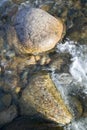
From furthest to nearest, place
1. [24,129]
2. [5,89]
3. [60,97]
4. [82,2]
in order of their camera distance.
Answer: [82,2], [5,89], [60,97], [24,129]

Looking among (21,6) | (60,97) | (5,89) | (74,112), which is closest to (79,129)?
(74,112)

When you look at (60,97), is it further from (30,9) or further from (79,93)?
(30,9)

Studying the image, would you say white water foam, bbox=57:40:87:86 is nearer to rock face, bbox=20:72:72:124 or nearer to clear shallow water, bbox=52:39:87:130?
clear shallow water, bbox=52:39:87:130

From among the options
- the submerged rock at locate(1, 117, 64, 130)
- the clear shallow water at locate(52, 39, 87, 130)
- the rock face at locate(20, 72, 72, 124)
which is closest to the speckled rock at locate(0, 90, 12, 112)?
the rock face at locate(20, 72, 72, 124)

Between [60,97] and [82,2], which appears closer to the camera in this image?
[60,97]

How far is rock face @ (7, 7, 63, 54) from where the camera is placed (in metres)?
6.21

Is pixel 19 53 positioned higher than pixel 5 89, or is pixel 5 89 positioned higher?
pixel 19 53

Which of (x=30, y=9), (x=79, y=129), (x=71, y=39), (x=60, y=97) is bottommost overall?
(x=79, y=129)

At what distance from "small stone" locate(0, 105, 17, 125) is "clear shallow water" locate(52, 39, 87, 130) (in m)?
0.98

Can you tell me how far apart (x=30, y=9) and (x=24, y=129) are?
8.66ft

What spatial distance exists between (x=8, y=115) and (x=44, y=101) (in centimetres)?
75

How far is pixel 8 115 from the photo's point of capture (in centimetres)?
580

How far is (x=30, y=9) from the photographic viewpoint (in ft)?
21.6

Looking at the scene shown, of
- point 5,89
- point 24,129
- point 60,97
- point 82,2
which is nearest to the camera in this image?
point 24,129
